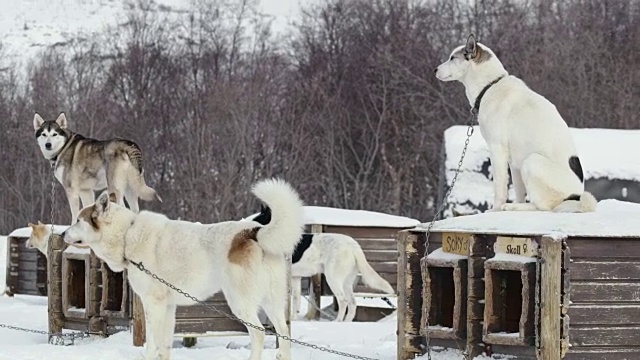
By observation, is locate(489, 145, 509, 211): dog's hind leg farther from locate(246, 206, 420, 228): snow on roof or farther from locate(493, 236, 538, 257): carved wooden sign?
locate(246, 206, 420, 228): snow on roof

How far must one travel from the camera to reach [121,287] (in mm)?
11320

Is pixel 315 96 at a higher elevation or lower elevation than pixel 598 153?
higher

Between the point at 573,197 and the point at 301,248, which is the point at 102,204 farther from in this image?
the point at 301,248

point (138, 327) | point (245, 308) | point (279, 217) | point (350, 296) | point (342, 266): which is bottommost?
point (350, 296)

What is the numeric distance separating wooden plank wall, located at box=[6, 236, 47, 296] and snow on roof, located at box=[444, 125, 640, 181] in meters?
7.63

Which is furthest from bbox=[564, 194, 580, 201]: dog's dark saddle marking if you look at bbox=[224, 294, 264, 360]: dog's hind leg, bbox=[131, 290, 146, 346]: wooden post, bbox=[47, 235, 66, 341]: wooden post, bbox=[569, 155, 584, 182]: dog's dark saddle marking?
bbox=[47, 235, 66, 341]: wooden post

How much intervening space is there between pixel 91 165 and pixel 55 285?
1336 millimetres

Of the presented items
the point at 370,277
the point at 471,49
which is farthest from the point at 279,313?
the point at 370,277

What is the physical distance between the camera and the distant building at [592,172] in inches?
787

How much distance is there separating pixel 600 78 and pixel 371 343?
24747 mm

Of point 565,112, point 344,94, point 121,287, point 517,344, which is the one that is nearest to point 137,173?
point 121,287

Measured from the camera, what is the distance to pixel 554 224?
26.2ft

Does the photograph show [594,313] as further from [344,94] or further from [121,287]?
[344,94]

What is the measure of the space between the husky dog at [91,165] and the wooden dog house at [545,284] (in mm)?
4338
